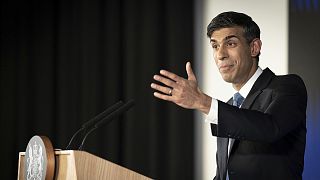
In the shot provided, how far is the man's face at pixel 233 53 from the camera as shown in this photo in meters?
2.37

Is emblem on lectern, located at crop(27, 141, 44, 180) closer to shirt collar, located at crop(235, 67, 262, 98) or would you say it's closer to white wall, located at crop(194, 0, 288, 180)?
shirt collar, located at crop(235, 67, 262, 98)

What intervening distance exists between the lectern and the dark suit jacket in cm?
38

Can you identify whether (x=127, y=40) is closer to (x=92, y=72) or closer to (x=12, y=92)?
(x=92, y=72)

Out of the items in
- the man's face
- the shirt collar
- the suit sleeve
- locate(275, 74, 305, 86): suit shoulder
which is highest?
the man's face

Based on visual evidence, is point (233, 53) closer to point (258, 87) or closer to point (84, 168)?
point (258, 87)

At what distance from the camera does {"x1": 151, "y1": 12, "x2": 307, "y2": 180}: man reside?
1879 millimetres

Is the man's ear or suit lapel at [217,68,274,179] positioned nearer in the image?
suit lapel at [217,68,274,179]

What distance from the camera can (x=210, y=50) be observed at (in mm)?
4070

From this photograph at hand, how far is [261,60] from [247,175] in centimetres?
180

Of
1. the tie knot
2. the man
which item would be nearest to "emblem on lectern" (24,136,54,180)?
the man

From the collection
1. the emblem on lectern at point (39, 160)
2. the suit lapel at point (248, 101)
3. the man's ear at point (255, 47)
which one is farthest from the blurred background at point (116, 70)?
the emblem on lectern at point (39, 160)

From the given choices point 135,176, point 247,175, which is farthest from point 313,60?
point 135,176

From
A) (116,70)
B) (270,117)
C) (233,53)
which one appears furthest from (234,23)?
(116,70)

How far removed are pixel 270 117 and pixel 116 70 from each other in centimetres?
222
